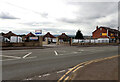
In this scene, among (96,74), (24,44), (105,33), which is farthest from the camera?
(105,33)

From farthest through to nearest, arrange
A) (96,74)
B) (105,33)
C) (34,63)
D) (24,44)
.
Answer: (105,33) < (24,44) < (34,63) < (96,74)

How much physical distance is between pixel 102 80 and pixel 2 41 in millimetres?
20439

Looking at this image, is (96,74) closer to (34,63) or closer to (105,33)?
(34,63)

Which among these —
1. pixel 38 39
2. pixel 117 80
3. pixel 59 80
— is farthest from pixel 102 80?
pixel 38 39

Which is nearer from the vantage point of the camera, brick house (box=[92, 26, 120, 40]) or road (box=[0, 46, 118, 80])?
road (box=[0, 46, 118, 80])

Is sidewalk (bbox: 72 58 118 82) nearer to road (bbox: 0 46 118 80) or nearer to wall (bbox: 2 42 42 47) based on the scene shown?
road (bbox: 0 46 118 80)

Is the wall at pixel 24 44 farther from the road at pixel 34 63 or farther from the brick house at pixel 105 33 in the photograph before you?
the brick house at pixel 105 33

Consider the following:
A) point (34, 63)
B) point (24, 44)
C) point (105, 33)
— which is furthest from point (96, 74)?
point (105, 33)

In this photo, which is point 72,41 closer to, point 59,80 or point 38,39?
point 38,39

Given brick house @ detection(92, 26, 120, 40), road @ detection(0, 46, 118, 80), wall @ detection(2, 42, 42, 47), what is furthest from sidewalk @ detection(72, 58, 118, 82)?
brick house @ detection(92, 26, 120, 40)

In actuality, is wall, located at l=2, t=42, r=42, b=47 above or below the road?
above

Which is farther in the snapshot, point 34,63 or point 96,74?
point 34,63

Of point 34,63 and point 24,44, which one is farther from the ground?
point 24,44

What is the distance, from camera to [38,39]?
25.5m
